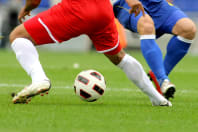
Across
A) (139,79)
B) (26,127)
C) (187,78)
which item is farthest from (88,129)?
(187,78)

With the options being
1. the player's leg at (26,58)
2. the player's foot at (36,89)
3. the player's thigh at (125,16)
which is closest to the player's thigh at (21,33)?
the player's leg at (26,58)

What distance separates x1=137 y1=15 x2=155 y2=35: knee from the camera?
20.0 ft

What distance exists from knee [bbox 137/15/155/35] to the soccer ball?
80cm

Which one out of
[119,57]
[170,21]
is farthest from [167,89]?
[170,21]

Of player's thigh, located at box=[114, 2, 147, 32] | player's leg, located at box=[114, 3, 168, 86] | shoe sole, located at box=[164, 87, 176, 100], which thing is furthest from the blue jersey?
A: shoe sole, located at box=[164, 87, 176, 100]

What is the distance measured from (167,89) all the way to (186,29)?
0.82m

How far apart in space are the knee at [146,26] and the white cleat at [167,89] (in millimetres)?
537

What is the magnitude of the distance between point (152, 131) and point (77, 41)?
17.6 metres

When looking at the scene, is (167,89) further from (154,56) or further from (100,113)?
(100,113)

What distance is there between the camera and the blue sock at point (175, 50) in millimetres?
6555

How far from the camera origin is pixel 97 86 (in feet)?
18.4

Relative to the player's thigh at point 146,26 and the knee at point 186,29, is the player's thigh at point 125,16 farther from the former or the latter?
the knee at point 186,29

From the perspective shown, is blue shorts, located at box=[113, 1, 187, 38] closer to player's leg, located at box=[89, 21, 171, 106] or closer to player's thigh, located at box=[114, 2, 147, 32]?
player's thigh, located at box=[114, 2, 147, 32]

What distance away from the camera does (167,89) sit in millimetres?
5977
